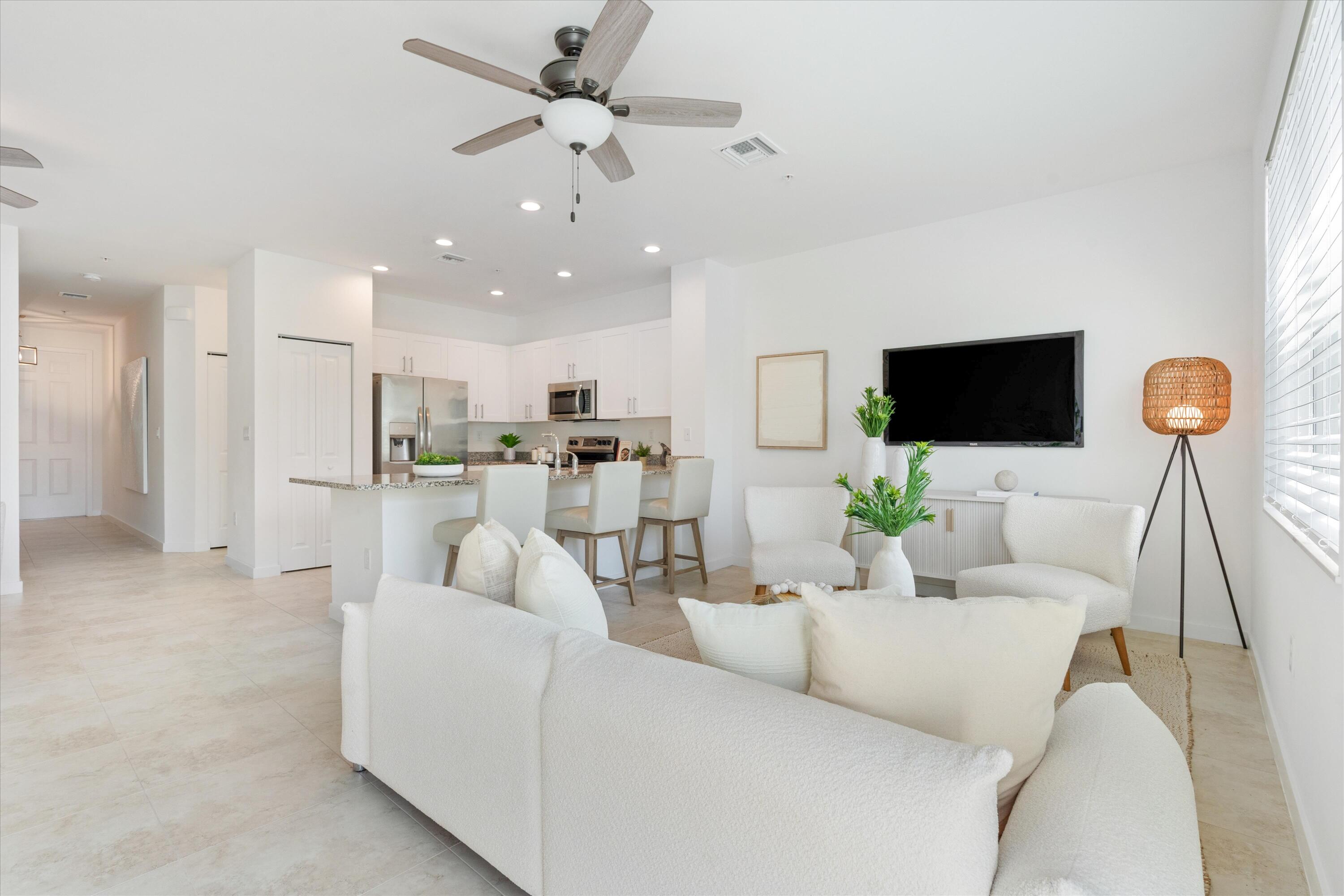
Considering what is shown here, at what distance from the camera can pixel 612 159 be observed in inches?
110

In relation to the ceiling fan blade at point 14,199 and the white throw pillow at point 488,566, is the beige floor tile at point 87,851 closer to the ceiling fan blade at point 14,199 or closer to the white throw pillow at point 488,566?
the white throw pillow at point 488,566

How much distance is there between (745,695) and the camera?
1.06m

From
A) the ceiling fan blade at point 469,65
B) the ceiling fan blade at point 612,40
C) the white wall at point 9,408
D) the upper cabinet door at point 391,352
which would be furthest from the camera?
the upper cabinet door at point 391,352

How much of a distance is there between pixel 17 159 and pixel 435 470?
2.30 m

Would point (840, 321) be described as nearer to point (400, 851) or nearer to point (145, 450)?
point (400, 851)

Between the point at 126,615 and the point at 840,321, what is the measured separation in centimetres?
512

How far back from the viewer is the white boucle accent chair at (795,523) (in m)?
3.57

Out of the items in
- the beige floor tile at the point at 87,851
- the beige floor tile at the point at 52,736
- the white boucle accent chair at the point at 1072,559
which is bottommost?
the beige floor tile at the point at 87,851

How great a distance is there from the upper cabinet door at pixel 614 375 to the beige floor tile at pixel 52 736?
4235 millimetres

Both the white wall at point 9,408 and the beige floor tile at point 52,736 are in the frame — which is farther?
the white wall at point 9,408

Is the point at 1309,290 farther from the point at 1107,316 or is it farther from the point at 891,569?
the point at 1107,316

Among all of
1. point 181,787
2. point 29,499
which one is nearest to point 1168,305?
point 181,787

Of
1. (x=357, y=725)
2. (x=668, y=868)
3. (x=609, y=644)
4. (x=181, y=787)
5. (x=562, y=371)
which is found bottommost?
(x=181, y=787)

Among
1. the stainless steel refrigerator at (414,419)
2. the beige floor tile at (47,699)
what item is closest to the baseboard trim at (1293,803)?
the beige floor tile at (47,699)
